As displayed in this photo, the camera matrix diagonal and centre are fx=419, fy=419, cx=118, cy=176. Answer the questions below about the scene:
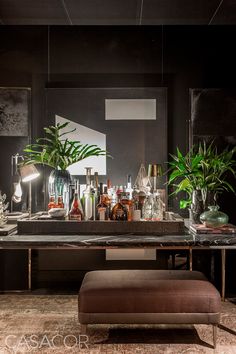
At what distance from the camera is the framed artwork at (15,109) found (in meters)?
4.26

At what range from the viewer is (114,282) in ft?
9.36

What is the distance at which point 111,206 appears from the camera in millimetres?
3203

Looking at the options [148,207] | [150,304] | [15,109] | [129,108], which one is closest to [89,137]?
Result: [129,108]

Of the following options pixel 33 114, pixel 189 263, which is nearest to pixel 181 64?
pixel 33 114

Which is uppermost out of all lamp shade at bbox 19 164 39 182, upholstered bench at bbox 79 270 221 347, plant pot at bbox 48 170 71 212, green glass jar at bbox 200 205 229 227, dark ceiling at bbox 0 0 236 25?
Answer: dark ceiling at bbox 0 0 236 25

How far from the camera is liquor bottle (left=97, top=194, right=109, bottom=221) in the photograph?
10.2 feet

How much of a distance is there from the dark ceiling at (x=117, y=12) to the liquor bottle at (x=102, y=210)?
6.18 ft

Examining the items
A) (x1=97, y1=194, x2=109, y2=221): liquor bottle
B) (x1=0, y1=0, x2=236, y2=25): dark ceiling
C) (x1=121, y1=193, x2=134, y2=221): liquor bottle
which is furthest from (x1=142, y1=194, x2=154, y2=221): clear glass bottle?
(x1=0, y1=0, x2=236, y2=25): dark ceiling

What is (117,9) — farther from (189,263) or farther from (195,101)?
(189,263)

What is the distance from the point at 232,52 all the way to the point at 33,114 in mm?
2130

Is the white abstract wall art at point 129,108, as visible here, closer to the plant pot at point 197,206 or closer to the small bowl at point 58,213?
the plant pot at point 197,206

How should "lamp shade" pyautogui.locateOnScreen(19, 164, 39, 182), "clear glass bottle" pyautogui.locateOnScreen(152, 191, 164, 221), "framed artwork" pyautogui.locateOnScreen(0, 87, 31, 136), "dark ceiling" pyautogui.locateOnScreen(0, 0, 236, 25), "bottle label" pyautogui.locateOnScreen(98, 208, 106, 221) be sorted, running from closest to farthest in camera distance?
"bottle label" pyautogui.locateOnScreen(98, 208, 106, 221) → "clear glass bottle" pyautogui.locateOnScreen(152, 191, 164, 221) → "lamp shade" pyautogui.locateOnScreen(19, 164, 39, 182) → "dark ceiling" pyautogui.locateOnScreen(0, 0, 236, 25) → "framed artwork" pyautogui.locateOnScreen(0, 87, 31, 136)

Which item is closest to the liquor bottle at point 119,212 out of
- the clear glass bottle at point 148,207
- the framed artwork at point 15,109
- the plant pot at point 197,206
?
the clear glass bottle at point 148,207

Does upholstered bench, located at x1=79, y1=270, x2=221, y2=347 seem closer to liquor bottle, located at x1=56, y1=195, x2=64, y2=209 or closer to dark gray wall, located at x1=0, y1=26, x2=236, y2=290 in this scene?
liquor bottle, located at x1=56, y1=195, x2=64, y2=209
